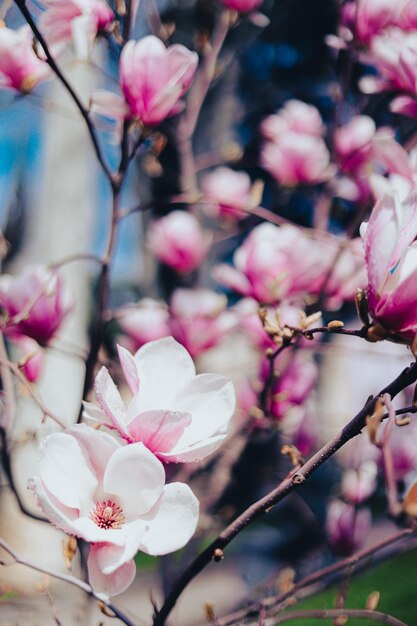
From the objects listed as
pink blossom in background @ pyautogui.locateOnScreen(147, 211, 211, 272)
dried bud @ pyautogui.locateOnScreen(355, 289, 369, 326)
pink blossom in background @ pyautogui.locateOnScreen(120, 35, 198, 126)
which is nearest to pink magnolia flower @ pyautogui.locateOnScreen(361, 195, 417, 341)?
dried bud @ pyautogui.locateOnScreen(355, 289, 369, 326)

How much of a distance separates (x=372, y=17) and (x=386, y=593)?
2169 mm

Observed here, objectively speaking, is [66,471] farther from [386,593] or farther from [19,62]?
[386,593]

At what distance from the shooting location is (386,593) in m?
2.35

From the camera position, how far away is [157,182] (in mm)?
3436

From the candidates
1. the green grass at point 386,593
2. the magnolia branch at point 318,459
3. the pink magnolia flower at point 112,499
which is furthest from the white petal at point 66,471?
the green grass at point 386,593

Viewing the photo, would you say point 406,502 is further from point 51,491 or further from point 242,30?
point 242,30

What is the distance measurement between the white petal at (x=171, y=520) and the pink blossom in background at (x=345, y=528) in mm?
682

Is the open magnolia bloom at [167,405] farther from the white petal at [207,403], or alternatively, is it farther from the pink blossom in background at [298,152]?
the pink blossom in background at [298,152]

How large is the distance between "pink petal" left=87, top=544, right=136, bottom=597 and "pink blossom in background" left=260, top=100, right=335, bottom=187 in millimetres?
893

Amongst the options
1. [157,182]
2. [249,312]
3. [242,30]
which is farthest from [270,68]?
[249,312]

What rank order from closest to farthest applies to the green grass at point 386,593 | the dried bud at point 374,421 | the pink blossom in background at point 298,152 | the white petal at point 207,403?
the dried bud at point 374,421 → the white petal at point 207,403 → the pink blossom in background at point 298,152 → the green grass at point 386,593

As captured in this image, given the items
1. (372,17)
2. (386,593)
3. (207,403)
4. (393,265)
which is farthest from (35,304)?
(386,593)

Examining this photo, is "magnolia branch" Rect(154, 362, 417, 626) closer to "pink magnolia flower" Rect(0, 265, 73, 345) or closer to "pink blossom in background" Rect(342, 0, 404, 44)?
"pink magnolia flower" Rect(0, 265, 73, 345)

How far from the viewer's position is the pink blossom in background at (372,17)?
0.86 metres
